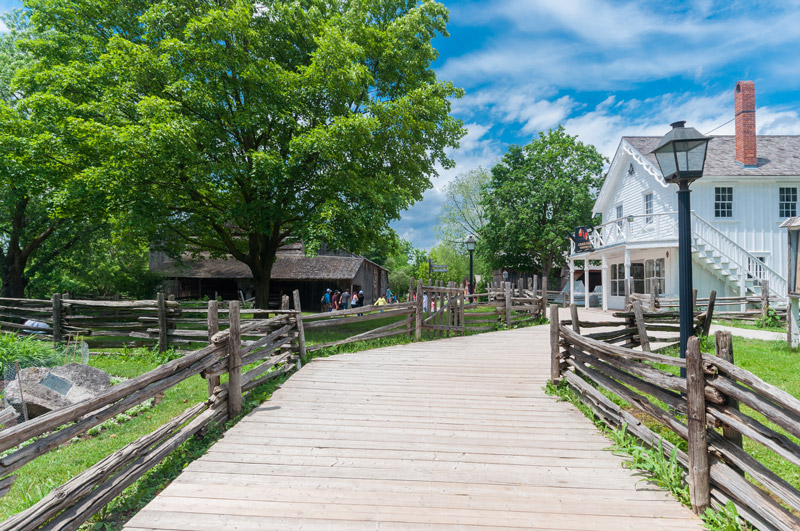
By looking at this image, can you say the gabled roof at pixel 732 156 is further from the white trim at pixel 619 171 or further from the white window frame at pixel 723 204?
the white window frame at pixel 723 204

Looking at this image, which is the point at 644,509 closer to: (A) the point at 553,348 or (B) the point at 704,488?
(B) the point at 704,488

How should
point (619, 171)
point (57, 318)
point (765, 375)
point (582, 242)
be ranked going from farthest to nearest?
1. point (619, 171)
2. point (582, 242)
3. point (57, 318)
4. point (765, 375)

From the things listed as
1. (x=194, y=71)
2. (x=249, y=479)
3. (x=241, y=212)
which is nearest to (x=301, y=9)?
(x=194, y=71)

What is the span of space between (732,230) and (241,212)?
21466mm

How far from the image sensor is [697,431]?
11.3 ft

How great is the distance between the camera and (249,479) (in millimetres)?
3873

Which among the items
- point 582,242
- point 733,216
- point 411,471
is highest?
point 733,216

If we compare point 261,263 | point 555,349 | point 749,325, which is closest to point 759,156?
point 749,325

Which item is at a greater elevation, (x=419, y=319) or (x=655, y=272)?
(x=655, y=272)

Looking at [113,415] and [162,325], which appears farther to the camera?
[162,325]

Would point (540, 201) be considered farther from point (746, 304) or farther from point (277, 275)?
point (277, 275)

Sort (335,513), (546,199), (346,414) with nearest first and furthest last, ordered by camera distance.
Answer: (335,513)
(346,414)
(546,199)

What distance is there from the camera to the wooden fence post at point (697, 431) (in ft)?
11.1

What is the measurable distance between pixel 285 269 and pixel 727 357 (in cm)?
2802
